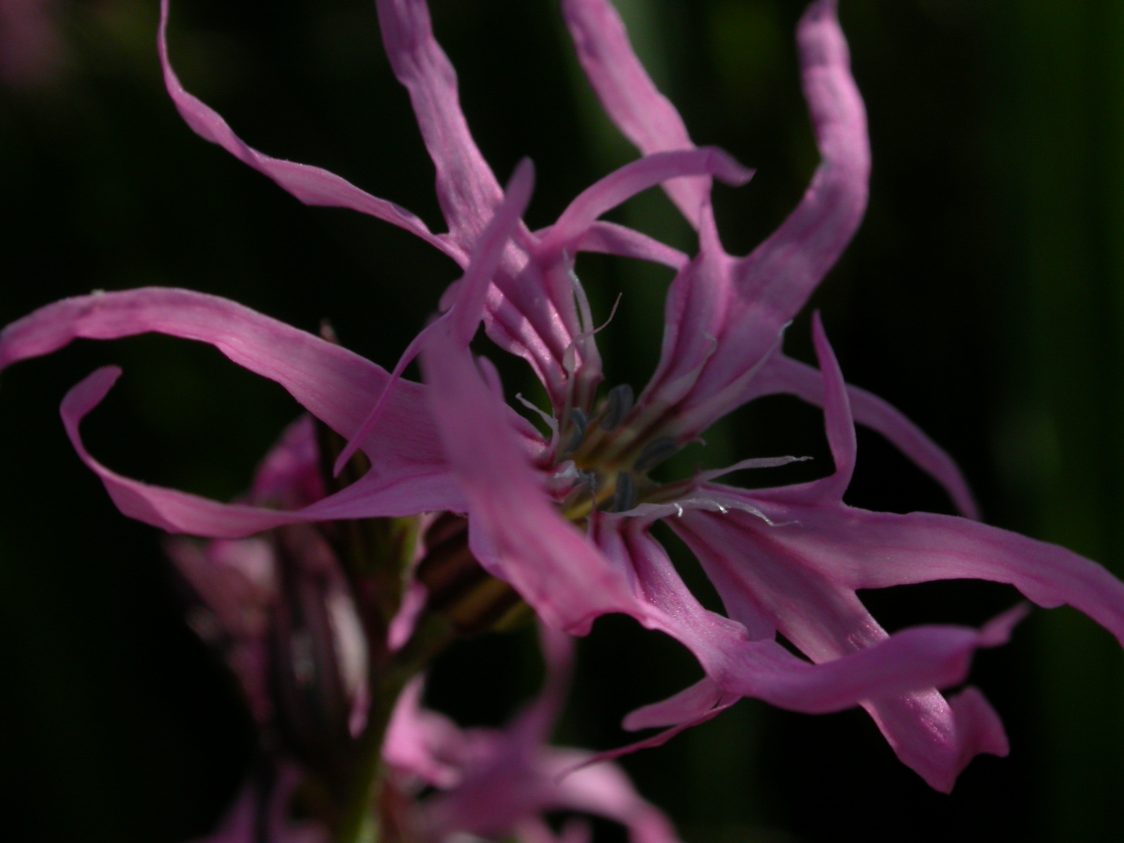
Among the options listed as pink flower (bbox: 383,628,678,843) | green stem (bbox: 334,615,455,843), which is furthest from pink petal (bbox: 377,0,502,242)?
pink flower (bbox: 383,628,678,843)

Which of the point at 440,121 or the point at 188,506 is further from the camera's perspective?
the point at 440,121

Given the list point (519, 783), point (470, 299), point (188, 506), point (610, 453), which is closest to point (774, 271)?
point (610, 453)

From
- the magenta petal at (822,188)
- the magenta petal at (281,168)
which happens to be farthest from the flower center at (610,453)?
the magenta petal at (281,168)

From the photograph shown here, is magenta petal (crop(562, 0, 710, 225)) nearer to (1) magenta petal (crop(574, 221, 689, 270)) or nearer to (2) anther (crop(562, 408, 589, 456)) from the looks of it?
(1) magenta petal (crop(574, 221, 689, 270))

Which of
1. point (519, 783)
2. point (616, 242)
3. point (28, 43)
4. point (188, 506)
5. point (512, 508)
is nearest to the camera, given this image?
point (512, 508)

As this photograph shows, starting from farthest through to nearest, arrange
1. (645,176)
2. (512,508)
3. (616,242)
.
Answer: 1. (616,242)
2. (645,176)
3. (512,508)

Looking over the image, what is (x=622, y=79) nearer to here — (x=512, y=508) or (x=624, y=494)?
(x=624, y=494)

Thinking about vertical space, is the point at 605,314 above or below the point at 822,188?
below
